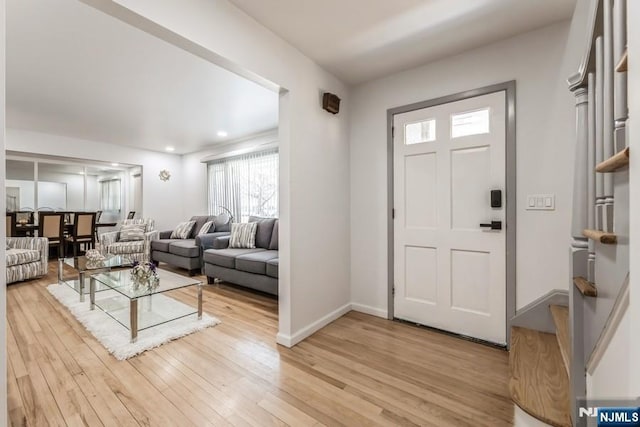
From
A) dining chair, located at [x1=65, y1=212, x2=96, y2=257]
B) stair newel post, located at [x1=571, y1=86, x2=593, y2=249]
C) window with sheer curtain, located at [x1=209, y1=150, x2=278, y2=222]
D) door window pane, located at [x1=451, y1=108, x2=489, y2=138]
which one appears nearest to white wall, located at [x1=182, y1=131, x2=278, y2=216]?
window with sheer curtain, located at [x1=209, y1=150, x2=278, y2=222]

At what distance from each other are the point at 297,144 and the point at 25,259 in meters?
4.52

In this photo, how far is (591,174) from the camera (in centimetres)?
105

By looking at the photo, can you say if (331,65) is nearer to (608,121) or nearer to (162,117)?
(608,121)

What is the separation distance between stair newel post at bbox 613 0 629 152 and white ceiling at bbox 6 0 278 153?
2791 mm

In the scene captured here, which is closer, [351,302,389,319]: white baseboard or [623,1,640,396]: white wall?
[623,1,640,396]: white wall

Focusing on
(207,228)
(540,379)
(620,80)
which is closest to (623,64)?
(620,80)

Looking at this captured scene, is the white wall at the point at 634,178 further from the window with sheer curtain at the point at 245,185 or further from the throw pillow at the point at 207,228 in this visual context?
the throw pillow at the point at 207,228

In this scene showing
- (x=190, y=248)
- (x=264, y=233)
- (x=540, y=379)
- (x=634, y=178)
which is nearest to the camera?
(x=634, y=178)

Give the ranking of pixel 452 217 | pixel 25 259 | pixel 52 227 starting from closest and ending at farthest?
pixel 452 217, pixel 25 259, pixel 52 227

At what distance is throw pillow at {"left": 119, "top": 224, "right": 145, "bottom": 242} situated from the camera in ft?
17.5

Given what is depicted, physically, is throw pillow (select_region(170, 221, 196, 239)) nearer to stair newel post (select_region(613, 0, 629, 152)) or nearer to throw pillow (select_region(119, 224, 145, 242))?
throw pillow (select_region(119, 224, 145, 242))

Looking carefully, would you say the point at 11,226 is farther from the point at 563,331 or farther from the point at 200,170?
the point at 563,331

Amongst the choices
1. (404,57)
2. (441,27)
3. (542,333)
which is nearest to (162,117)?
(404,57)

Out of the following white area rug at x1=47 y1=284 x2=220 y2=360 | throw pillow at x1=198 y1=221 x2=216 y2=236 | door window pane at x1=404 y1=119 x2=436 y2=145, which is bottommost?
white area rug at x1=47 y1=284 x2=220 y2=360
